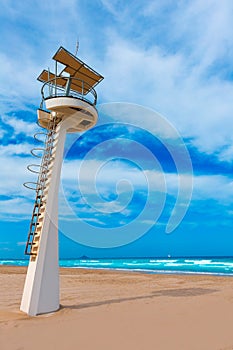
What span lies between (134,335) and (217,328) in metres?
2.38

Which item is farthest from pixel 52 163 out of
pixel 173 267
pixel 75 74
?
pixel 173 267

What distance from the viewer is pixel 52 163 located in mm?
10094

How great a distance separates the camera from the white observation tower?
8.98 m

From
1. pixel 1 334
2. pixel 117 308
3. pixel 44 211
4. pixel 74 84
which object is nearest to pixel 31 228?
pixel 44 211

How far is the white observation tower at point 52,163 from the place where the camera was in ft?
29.5

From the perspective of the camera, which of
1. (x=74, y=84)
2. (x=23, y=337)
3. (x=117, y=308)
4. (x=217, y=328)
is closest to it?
(x=23, y=337)

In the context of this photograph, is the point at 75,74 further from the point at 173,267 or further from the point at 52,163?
the point at 173,267

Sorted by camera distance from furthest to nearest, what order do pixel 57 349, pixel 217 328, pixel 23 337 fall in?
pixel 217 328
pixel 23 337
pixel 57 349

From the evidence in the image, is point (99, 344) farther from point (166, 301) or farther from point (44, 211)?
point (166, 301)

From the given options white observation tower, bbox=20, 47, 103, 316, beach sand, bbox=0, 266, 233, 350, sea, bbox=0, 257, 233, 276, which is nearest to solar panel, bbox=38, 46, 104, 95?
white observation tower, bbox=20, 47, 103, 316

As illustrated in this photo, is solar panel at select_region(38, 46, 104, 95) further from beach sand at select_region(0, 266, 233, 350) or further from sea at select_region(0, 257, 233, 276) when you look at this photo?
sea at select_region(0, 257, 233, 276)

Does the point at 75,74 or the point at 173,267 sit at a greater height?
the point at 75,74

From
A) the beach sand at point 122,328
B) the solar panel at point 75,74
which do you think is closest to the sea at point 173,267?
the beach sand at point 122,328

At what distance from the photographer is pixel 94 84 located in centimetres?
1185
